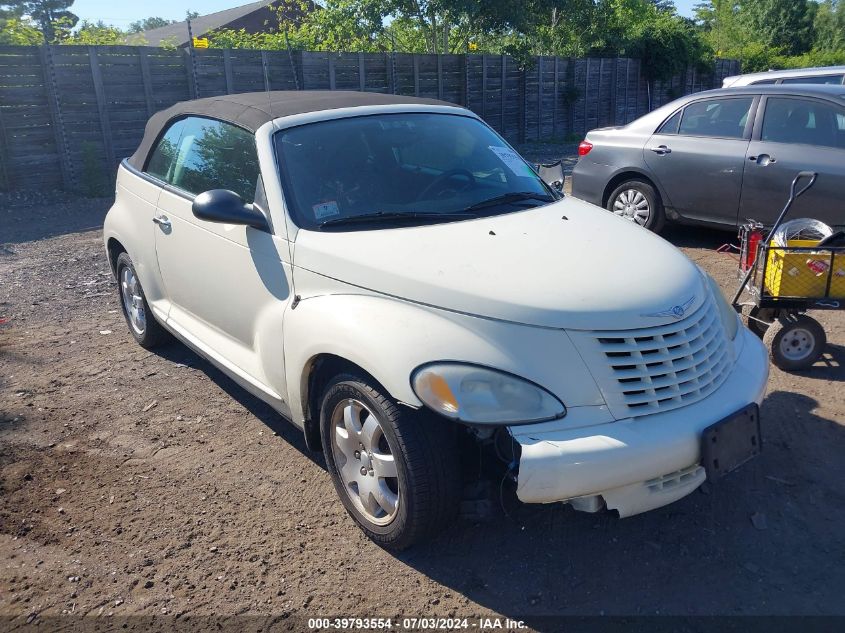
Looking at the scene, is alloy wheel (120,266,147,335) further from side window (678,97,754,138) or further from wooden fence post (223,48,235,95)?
wooden fence post (223,48,235,95)

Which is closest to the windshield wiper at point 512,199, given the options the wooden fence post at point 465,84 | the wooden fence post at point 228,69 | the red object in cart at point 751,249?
the red object in cart at point 751,249

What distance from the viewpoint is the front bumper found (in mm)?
2580

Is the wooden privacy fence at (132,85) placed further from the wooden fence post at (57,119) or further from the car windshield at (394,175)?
the car windshield at (394,175)

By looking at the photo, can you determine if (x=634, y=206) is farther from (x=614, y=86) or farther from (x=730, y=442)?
(x=614, y=86)

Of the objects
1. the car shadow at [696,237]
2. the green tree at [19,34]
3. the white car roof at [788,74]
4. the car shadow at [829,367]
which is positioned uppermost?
the green tree at [19,34]

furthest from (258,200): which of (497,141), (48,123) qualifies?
(48,123)

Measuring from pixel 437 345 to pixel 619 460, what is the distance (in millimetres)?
768

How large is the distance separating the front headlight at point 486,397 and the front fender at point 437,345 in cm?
4

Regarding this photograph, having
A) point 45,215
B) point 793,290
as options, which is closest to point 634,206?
point 793,290

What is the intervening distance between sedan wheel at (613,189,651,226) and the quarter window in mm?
4828

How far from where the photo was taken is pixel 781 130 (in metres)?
6.84

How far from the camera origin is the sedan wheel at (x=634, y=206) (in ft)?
25.6

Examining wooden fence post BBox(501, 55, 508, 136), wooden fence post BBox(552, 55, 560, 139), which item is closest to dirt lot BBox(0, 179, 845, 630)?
wooden fence post BBox(501, 55, 508, 136)

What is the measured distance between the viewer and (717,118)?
734 centimetres
